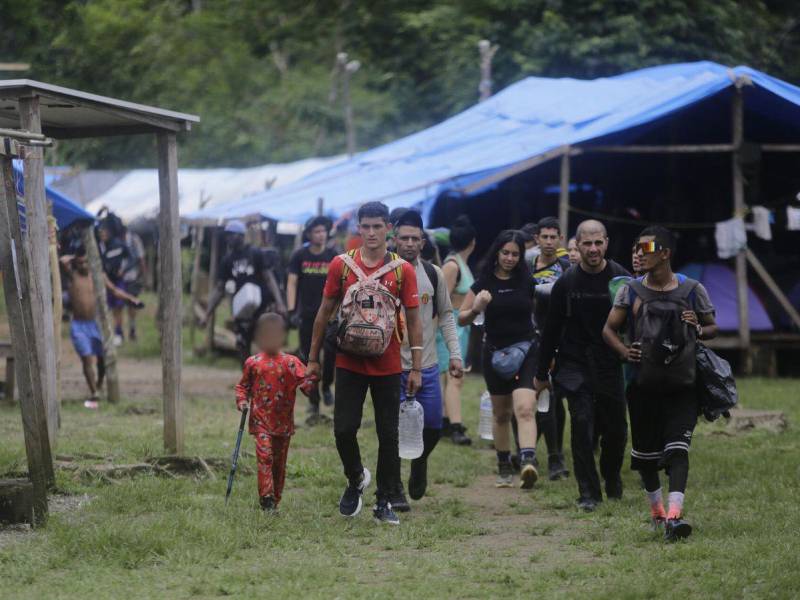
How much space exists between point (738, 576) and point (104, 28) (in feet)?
100

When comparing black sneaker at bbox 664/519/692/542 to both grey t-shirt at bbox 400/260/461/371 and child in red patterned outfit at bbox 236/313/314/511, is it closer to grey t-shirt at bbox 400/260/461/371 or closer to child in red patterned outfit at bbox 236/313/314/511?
grey t-shirt at bbox 400/260/461/371

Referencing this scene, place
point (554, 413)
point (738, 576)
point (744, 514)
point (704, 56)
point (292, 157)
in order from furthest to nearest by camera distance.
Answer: point (292, 157)
point (704, 56)
point (554, 413)
point (744, 514)
point (738, 576)

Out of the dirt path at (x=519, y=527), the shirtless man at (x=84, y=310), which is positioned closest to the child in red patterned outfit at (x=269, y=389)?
the dirt path at (x=519, y=527)

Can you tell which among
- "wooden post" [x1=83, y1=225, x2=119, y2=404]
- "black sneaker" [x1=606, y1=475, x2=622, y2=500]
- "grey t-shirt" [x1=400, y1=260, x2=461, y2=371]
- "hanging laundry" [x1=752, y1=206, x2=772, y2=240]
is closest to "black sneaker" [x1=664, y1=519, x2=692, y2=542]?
"black sneaker" [x1=606, y1=475, x2=622, y2=500]

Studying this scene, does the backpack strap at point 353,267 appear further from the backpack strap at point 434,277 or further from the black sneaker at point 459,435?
the black sneaker at point 459,435

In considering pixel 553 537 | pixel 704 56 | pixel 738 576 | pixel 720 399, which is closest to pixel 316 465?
pixel 553 537

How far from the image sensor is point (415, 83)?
3388 centimetres

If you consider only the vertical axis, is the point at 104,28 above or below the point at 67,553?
above

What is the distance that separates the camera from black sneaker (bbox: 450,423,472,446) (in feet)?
38.0

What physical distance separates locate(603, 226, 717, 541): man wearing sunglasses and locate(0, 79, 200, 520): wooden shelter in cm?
350

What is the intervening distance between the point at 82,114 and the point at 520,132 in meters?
9.96

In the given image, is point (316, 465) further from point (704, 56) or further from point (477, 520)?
point (704, 56)

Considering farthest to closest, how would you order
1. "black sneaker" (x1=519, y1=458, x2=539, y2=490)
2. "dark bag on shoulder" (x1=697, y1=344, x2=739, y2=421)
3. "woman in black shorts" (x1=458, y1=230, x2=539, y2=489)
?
"woman in black shorts" (x1=458, y1=230, x2=539, y2=489) < "black sneaker" (x1=519, y1=458, x2=539, y2=490) < "dark bag on shoulder" (x1=697, y1=344, x2=739, y2=421)

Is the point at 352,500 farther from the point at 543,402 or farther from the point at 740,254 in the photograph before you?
the point at 740,254
